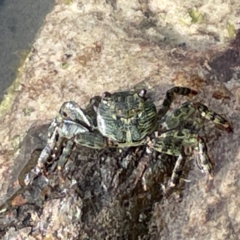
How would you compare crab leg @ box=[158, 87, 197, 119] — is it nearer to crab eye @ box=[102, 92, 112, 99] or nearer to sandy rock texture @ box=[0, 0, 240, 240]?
sandy rock texture @ box=[0, 0, 240, 240]

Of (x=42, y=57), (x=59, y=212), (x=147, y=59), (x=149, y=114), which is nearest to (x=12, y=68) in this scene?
(x=42, y=57)

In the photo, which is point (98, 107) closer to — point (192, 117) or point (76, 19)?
point (192, 117)

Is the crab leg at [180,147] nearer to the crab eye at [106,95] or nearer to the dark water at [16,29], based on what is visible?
the crab eye at [106,95]

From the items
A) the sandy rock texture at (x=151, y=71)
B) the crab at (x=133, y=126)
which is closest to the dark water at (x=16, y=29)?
the sandy rock texture at (x=151, y=71)

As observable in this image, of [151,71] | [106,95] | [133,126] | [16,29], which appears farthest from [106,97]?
[16,29]

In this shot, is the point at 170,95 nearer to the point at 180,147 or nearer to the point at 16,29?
the point at 180,147
